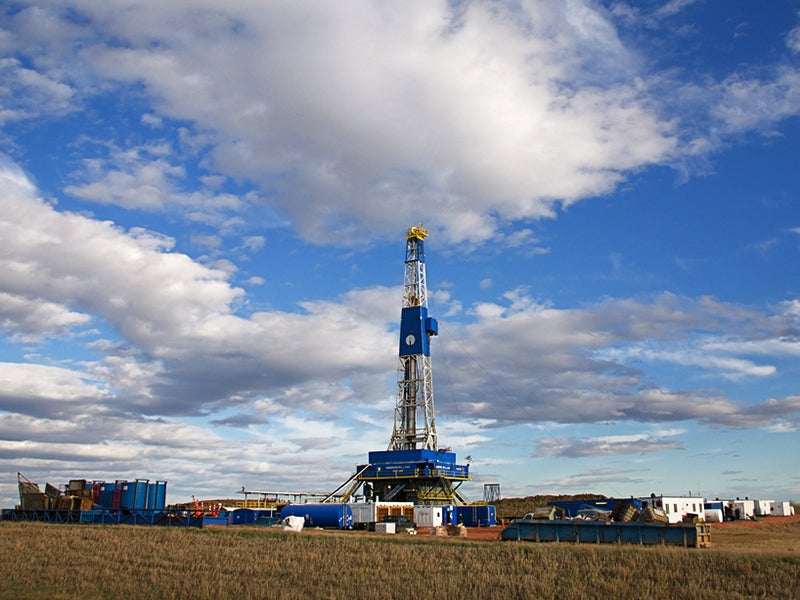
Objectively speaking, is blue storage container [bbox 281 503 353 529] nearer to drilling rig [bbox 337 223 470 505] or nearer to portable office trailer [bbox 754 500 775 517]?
drilling rig [bbox 337 223 470 505]

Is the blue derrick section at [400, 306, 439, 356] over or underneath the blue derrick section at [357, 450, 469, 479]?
over

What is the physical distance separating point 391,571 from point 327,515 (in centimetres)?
2299

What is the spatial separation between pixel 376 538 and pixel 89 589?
15.2m

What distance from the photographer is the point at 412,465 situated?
57.9 meters

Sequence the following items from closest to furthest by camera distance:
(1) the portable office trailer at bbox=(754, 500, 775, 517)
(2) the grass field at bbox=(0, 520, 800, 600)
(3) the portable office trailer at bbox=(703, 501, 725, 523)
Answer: (2) the grass field at bbox=(0, 520, 800, 600)
(3) the portable office trailer at bbox=(703, 501, 725, 523)
(1) the portable office trailer at bbox=(754, 500, 775, 517)

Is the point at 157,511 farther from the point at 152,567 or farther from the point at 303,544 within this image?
the point at 152,567

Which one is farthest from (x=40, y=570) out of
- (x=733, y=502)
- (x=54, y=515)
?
(x=733, y=502)

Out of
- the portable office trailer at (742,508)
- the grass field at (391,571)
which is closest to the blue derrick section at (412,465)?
the portable office trailer at (742,508)

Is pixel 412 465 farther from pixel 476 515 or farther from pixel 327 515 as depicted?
pixel 327 515

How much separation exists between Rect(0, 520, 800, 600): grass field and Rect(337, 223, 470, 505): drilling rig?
27.7 metres

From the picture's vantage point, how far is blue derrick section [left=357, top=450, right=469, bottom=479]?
57.6 m

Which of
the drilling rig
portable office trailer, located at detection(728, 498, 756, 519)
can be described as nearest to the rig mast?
the drilling rig

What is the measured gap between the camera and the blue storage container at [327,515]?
44.4 metres

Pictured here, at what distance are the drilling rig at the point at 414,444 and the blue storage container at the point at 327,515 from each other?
13.4 metres
